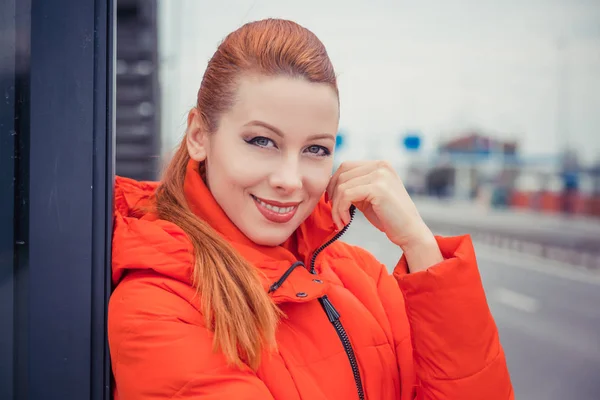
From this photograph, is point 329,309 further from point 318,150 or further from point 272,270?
point 318,150

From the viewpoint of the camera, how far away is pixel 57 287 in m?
1.12

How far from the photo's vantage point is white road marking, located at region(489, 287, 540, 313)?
28.6 ft

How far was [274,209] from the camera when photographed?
48.8 inches

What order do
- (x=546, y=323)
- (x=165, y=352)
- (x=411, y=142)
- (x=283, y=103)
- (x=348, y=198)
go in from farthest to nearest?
(x=411, y=142), (x=546, y=323), (x=348, y=198), (x=283, y=103), (x=165, y=352)

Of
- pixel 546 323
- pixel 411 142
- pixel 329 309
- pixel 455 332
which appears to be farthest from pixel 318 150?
pixel 411 142

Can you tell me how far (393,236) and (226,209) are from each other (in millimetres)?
376

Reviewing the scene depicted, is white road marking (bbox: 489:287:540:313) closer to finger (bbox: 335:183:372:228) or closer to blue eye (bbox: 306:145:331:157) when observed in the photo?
finger (bbox: 335:183:372:228)

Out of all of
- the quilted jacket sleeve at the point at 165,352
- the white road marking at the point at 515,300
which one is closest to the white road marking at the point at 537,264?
the white road marking at the point at 515,300

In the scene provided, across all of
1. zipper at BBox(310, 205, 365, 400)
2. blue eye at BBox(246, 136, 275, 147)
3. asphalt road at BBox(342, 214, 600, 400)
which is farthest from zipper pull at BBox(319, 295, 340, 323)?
asphalt road at BBox(342, 214, 600, 400)

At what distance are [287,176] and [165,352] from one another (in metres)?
0.42

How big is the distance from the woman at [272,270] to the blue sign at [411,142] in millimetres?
22515

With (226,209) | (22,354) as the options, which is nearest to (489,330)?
(226,209)

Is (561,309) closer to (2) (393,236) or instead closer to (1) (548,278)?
(1) (548,278)

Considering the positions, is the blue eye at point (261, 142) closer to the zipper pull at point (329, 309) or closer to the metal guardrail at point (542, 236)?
the zipper pull at point (329, 309)
